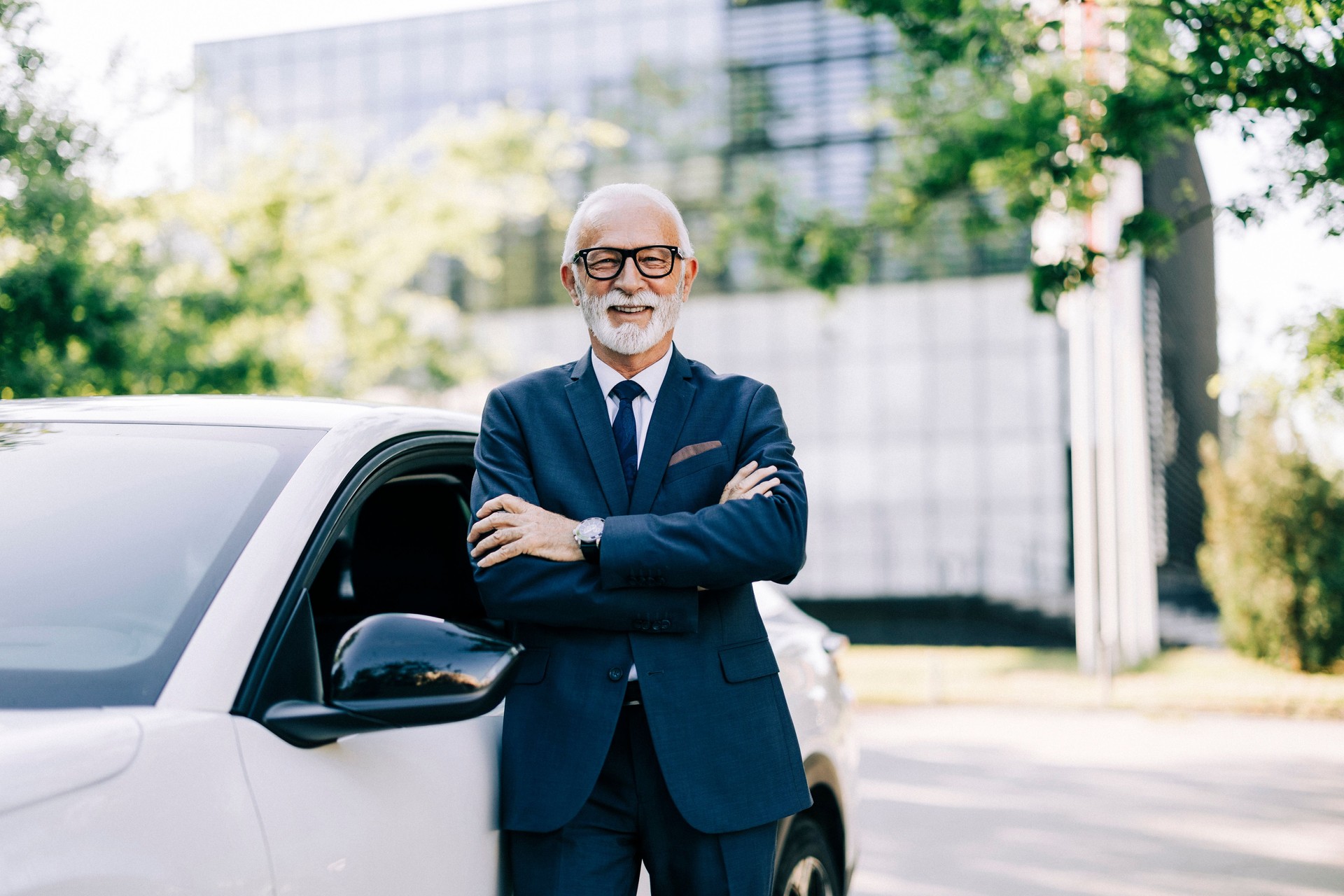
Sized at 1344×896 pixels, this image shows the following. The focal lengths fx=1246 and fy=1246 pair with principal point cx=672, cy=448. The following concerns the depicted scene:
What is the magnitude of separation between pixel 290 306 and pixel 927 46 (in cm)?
991

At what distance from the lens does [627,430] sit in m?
2.59

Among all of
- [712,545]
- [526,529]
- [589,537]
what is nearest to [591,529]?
[589,537]

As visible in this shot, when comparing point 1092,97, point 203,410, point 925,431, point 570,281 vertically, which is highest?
point 1092,97

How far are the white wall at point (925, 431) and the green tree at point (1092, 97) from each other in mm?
15610

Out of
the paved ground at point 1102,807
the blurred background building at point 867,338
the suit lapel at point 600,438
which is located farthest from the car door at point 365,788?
the blurred background building at point 867,338

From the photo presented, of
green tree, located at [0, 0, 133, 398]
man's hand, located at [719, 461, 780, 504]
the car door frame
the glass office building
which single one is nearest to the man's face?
man's hand, located at [719, 461, 780, 504]

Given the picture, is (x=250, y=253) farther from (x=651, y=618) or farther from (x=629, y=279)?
(x=651, y=618)

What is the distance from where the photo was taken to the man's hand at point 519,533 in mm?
2359

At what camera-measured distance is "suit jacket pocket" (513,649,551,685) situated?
7.74 feet

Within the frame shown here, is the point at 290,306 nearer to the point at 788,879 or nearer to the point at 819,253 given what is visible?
the point at 819,253

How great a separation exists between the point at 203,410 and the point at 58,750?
1069 mm

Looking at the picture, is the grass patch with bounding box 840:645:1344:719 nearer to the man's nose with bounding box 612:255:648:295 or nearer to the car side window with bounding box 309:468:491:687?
the car side window with bounding box 309:468:491:687

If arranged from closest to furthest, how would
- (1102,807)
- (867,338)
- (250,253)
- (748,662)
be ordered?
(748,662) < (1102,807) < (250,253) < (867,338)

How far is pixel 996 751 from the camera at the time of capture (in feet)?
33.6
